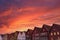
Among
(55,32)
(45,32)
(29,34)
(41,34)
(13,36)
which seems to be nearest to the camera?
(55,32)

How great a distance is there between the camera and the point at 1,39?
109625 millimetres

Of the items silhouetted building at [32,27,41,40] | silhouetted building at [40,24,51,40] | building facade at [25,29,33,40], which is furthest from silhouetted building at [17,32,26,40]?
silhouetted building at [40,24,51,40]

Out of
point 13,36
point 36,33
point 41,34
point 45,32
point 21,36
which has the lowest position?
point 41,34

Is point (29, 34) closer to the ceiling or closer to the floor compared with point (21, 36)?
closer to the ceiling

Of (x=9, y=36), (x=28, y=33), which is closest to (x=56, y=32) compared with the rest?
(x=28, y=33)

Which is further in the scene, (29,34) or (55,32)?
(29,34)

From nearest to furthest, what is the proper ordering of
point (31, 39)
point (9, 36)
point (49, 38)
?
point (49, 38)
point (31, 39)
point (9, 36)

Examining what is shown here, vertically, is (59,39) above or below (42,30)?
below

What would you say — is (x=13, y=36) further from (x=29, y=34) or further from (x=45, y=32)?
(x=45, y=32)

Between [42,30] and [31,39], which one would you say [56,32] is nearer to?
[42,30]

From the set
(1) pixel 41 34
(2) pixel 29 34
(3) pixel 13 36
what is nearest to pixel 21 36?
(2) pixel 29 34

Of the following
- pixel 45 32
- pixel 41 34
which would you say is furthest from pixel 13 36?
pixel 45 32

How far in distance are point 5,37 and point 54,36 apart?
47583 millimetres

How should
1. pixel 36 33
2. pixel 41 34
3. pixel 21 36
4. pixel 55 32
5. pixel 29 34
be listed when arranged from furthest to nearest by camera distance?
pixel 21 36 < pixel 29 34 < pixel 36 33 < pixel 41 34 < pixel 55 32
